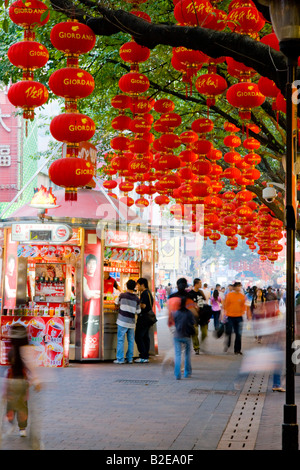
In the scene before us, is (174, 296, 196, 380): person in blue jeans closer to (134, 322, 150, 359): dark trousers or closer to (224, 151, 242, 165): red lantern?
(134, 322, 150, 359): dark trousers

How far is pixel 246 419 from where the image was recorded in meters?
10.0

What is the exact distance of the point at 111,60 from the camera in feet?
49.7

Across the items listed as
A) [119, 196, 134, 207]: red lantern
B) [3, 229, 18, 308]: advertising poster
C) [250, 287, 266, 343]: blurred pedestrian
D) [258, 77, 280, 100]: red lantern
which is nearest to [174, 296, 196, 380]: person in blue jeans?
[3, 229, 18, 308]: advertising poster

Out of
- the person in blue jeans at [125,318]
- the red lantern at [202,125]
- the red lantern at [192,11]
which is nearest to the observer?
the red lantern at [192,11]

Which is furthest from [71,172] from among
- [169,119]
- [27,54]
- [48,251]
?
[48,251]

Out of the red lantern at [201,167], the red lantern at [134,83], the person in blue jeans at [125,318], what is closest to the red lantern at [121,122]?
the red lantern at [201,167]

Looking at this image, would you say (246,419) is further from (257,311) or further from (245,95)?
(257,311)

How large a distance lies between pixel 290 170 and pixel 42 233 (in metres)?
9.63

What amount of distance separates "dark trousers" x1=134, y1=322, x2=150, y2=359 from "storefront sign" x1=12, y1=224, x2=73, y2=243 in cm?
292

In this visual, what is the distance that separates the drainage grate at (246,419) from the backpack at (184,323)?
57.9 inches

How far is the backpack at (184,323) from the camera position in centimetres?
1389

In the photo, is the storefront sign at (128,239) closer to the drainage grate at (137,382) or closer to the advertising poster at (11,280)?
the advertising poster at (11,280)
